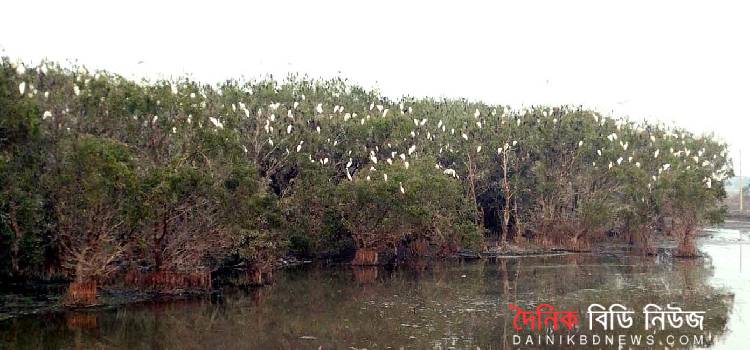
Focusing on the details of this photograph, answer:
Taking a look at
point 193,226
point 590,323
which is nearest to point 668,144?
point 590,323

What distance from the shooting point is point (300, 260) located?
102 ft

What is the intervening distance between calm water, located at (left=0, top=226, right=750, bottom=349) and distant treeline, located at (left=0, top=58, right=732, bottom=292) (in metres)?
2.03

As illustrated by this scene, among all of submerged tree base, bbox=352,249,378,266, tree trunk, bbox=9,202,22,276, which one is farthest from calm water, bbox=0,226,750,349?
tree trunk, bbox=9,202,22,276

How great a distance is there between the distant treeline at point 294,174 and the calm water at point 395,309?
2027 millimetres

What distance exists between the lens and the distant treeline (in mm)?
19078

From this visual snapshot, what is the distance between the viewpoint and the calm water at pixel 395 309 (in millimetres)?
15664

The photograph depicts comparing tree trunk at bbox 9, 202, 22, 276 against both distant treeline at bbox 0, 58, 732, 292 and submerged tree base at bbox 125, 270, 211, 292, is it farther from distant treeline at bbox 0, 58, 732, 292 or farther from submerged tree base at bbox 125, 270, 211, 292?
submerged tree base at bbox 125, 270, 211, 292

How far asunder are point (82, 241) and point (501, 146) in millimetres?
22256

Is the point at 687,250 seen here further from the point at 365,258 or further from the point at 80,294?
the point at 80,294

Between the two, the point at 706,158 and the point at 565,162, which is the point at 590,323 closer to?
the point at 565,162

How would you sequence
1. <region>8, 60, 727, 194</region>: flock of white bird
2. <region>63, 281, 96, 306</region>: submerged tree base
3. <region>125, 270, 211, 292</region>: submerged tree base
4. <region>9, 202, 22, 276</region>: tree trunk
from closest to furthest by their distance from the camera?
1. <region>63, 281, 96, 306</region>: submerged tree base
2. <region>9, 202, 22, 276</region>: tree trunk
3. <region>125, 270, 211, 292</region>: submerged tree base
4. <region>8, 60, 727, 194</region>: flock of white bird

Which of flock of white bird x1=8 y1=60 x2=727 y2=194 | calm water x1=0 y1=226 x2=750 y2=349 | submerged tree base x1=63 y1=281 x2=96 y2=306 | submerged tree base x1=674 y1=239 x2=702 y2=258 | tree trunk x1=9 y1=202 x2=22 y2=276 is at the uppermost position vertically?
flock of white bird x1=8 y1=60 x2=727 y2=194

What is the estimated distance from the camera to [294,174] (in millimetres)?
31766

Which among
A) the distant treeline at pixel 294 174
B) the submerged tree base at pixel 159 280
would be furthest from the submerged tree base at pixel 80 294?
the submerged tree base at pixel 159 280
